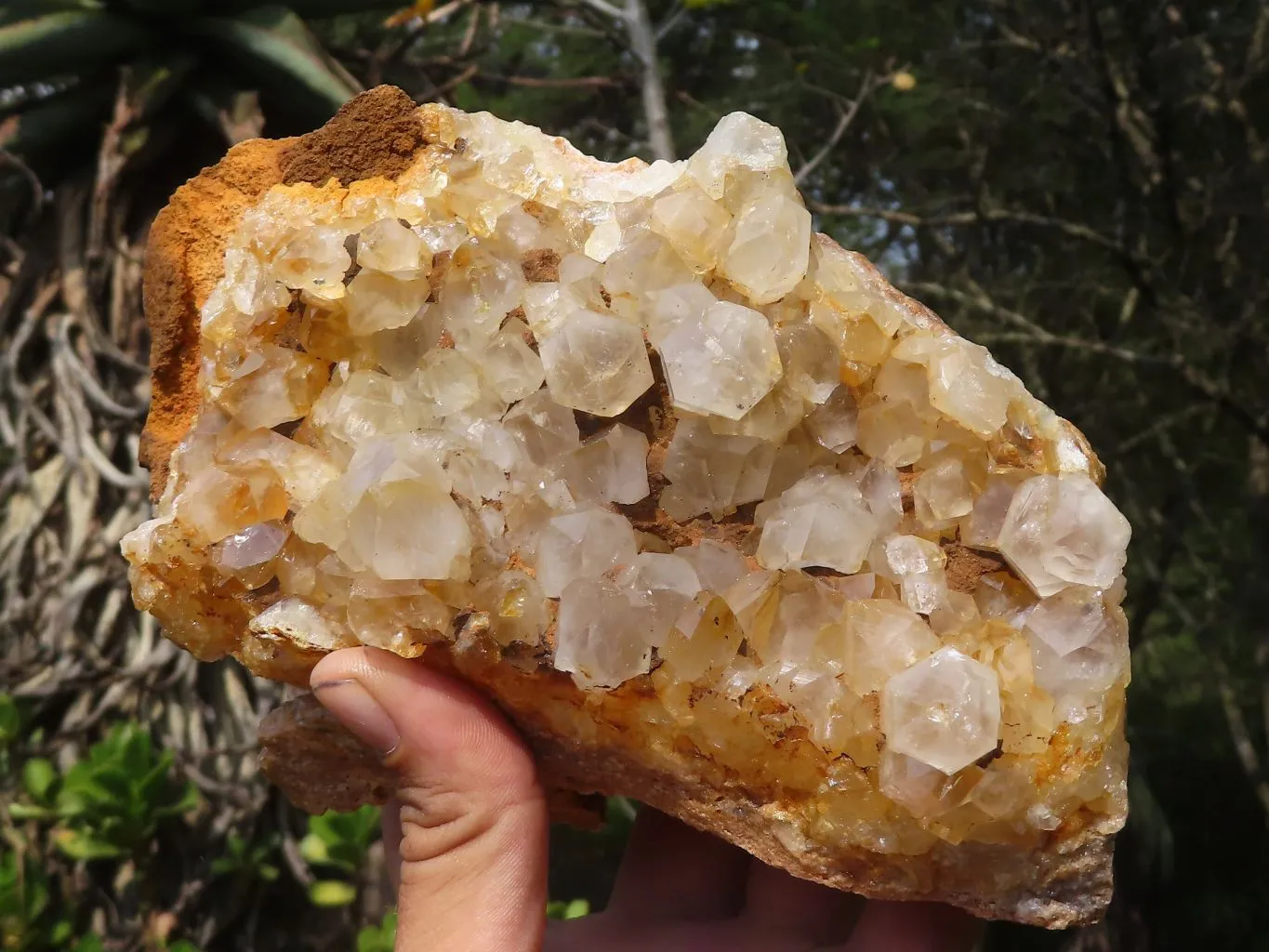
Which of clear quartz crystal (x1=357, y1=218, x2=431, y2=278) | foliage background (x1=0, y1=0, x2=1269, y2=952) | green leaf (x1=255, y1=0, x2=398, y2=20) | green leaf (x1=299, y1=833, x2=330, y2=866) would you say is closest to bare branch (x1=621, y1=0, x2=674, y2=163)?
foliage background (x1=0, y1=0, x2=1269, y2=952)

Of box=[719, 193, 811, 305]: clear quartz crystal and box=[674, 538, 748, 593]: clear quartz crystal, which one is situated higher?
box=[719, 193, 811, 305]: clear quartz crystal

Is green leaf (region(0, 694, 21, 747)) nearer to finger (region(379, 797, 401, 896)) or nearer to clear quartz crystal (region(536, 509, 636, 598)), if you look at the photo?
finger (region(379, 797, 401, 896))

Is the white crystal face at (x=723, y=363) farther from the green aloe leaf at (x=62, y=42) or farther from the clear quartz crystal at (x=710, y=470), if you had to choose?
the green aloe leaf at (x=62, y=42)

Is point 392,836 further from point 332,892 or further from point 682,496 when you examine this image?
point 682,496

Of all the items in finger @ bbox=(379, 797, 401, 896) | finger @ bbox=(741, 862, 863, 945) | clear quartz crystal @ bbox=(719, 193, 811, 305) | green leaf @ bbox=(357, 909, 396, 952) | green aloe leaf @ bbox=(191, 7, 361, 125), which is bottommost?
green leaf @ bbox=(357, 909, 396, 952)

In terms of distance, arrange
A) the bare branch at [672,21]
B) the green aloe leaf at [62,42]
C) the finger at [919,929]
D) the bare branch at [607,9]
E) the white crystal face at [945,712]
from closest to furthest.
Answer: the white crystal face at [945,712]
the finger at [919,929]
the green aloe leaf at [62,42]
the bare branch at [607,9]
the bare branch at [672,21]

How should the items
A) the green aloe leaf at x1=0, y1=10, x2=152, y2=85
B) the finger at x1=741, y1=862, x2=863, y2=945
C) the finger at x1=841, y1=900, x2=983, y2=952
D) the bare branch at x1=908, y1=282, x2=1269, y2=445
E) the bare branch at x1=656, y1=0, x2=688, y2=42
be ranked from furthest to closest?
the bare branch at x1=908, y1=282, x2=1269, y2=445 < the bare branch at x1=656, y1=0, x2=688, y2=42 < the green aloe leaf at x1=0, y1=10, x2=152, y2=85 < the finger at x1=741, y1=862, x2=863, y2=945 < the finger at x1=841, y1=900, x2=983, y2=952

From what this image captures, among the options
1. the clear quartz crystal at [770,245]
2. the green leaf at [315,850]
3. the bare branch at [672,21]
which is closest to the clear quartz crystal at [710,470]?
the clear quartz crystal at [770,245]
